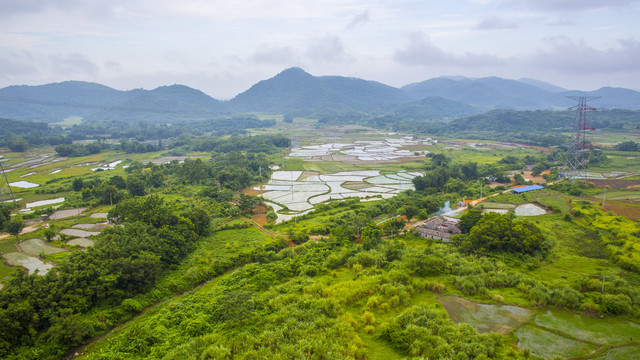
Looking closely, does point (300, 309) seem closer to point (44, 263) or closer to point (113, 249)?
point (113, 249)

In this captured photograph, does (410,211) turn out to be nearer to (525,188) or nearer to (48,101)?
(525,188)

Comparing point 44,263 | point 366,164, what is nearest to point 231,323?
point 44,263

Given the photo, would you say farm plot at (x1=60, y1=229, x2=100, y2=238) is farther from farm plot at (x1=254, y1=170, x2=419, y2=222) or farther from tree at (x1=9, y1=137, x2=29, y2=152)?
tree at (x1=9, y1=137, x2=29, y2=152)

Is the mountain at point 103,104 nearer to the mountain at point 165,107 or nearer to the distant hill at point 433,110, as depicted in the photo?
the mountain at point 165,107

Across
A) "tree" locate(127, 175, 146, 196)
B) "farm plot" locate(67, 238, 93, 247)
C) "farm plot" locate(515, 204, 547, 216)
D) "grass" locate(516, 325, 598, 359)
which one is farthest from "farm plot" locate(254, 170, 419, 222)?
"grass" locate(516, 325, 598, 359)

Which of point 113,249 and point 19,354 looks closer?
point 19,354

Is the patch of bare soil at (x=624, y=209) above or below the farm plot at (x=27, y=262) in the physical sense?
below

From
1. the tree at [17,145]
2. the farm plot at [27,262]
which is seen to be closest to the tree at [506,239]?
the farm plot at [27,262]
